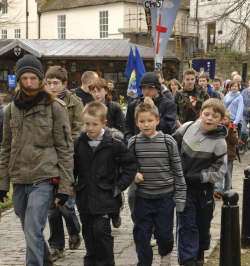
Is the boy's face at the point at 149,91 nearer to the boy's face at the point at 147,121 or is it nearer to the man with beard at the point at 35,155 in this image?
the boy's face at the point at 147,121

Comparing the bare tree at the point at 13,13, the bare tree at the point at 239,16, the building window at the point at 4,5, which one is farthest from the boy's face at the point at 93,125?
the bare tree at the point at 13,13

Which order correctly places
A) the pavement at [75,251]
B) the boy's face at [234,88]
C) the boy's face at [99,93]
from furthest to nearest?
1. the boy's face at [234,88]
2. the boy's face at [99,93]
3. the pavement at [75,251]

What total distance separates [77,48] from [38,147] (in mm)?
27494

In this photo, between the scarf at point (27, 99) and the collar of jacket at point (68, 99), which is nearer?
the scarf at point (27, 99)

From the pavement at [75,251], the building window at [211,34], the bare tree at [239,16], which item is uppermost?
the building window at [211,34]

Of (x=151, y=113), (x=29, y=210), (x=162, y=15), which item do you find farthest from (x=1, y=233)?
(x=162, y=15)

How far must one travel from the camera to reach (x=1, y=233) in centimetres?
732

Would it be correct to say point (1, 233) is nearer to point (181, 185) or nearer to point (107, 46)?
point (181, 185)

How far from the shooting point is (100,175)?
4996 mm

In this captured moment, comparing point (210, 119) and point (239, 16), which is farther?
point (239, 16)

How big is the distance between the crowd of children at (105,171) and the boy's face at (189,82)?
2876 millimetres

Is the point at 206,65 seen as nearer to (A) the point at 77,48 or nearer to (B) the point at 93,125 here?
(B) the point at 93,125

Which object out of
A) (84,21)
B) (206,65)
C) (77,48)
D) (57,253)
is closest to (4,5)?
(84,21)

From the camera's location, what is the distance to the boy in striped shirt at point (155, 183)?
520 cm
